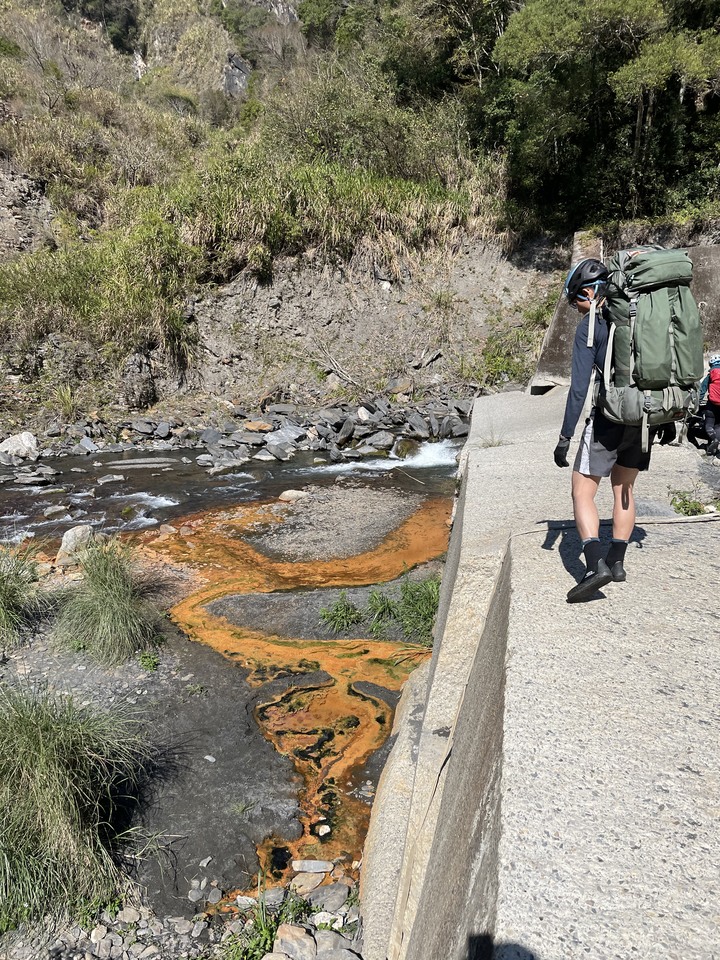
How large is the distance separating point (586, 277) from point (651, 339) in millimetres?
519

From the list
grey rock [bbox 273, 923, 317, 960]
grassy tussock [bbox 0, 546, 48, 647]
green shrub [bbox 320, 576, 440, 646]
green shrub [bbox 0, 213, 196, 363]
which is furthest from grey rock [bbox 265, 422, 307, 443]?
grey rock [bbox 273, 923, 317, 960]

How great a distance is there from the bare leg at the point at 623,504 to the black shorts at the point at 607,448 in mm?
42

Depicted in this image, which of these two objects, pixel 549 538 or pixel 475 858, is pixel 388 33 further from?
pixel 475 858

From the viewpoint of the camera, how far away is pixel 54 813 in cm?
286

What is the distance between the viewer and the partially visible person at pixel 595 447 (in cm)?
289

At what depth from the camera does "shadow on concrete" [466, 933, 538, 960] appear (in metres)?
1.32

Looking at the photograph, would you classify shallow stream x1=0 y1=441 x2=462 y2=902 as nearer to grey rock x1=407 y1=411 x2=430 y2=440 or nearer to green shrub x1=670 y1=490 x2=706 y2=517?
grey rock x1=407 y1=411 x2=430 y2=440

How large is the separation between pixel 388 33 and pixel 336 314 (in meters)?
11.2

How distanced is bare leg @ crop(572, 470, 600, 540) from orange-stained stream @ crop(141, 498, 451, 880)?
196 cm

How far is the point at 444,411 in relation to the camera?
492 inches

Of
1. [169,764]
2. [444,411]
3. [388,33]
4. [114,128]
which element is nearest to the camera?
[169,764]

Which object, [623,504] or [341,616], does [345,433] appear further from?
[623,504]

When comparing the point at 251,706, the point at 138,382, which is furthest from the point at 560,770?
the point at 138,382

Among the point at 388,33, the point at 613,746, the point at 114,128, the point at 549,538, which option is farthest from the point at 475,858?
the point at 114,128
